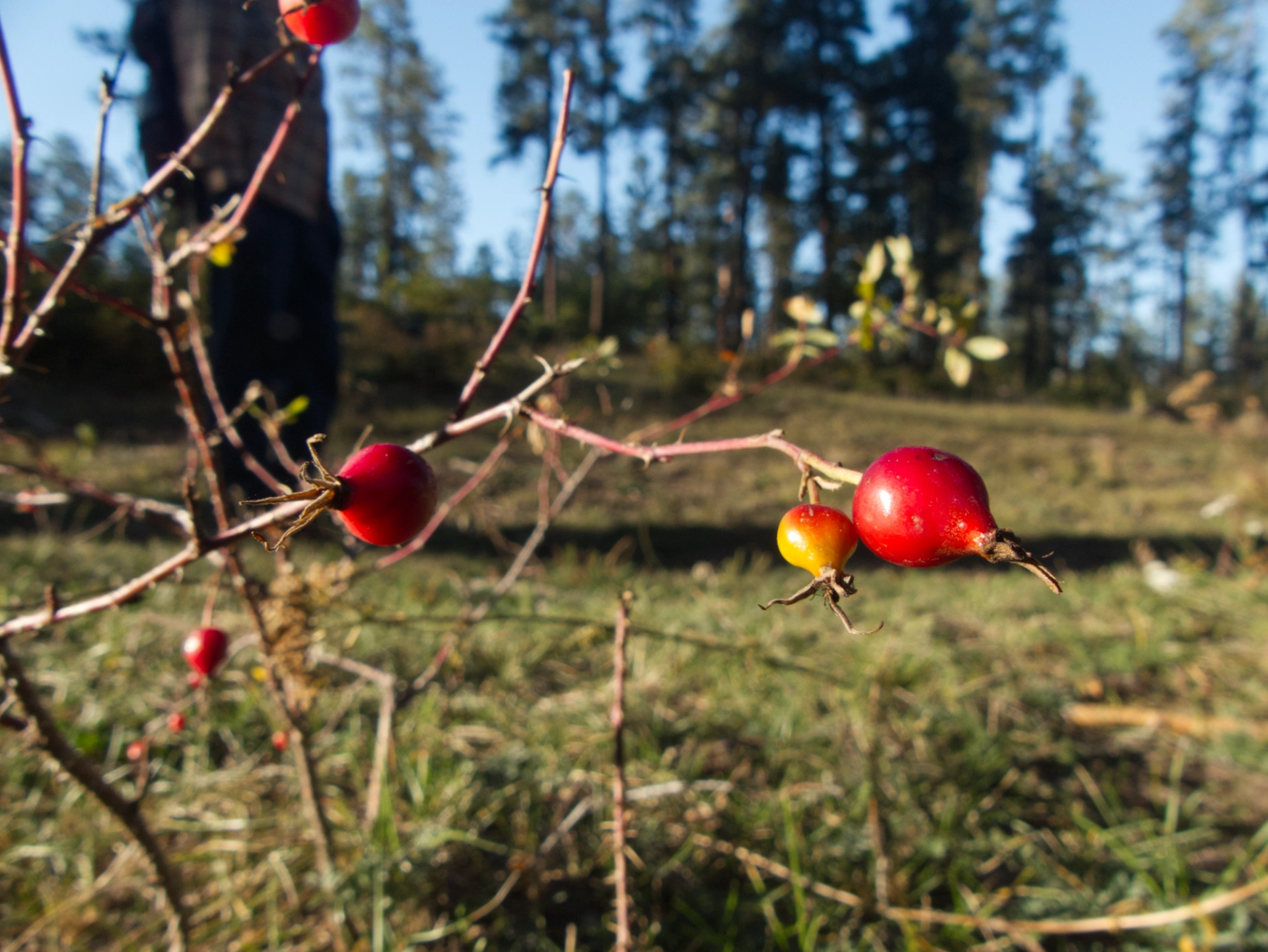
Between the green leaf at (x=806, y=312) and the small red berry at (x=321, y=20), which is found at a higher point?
the small red berry at (x=321, y=20)

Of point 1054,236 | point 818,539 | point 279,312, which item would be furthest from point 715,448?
point 1054,236

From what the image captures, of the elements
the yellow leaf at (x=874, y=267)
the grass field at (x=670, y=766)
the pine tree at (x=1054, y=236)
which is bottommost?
the grass field at (x=670, y=766)

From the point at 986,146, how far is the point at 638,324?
10856mm

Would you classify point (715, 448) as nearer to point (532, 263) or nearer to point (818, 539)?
point (818, 539)

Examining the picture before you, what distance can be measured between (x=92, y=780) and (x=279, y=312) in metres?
2.12

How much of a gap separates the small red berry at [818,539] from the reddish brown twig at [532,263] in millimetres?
256

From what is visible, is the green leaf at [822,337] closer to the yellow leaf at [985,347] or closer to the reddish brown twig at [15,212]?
the yellow leaf at [985,347]

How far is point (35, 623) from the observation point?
581 millimetres

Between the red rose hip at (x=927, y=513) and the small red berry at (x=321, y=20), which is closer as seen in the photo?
the red rose hip at (x=927, y=513)

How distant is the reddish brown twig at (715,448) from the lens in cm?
36

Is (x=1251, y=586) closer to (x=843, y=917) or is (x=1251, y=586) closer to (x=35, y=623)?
(x=843, y=917)

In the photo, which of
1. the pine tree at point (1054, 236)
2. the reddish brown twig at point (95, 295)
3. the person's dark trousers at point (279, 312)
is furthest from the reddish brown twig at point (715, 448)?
the pine tree at point (1054, 236)

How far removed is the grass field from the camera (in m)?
1.17

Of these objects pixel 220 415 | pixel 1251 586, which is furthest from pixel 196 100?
pixel 1251 586
